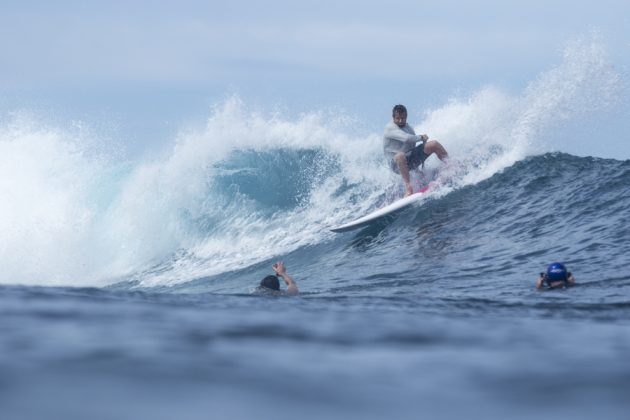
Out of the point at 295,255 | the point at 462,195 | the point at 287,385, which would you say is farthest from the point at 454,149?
the point at 287,385

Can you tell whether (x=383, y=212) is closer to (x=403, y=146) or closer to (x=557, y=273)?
(x=403, y=146)

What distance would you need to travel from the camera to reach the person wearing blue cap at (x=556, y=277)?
7.95m

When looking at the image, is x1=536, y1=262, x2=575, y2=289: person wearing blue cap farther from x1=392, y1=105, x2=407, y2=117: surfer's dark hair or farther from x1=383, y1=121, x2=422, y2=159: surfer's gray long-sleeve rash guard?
x1=392, y1=105, x2=407, y2=117: surfer's dark hair

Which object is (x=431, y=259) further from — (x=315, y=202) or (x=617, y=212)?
(x=315, y=202)

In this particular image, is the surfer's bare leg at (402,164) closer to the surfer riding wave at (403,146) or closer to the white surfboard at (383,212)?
the surfer riding wave at (403,146)

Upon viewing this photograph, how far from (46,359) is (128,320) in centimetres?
102

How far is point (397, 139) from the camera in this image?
12.9 metres

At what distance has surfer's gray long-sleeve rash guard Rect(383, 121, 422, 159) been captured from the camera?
12820 millimetres

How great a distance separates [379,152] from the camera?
17906 millimetres

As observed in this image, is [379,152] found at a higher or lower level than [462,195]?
higher

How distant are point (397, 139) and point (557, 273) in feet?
17.5

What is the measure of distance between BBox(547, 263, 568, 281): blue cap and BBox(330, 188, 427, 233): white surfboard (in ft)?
17.4

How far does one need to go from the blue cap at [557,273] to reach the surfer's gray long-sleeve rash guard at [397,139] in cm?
521

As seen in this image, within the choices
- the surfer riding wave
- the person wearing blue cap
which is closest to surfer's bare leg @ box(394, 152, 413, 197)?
the surfer riding wave
